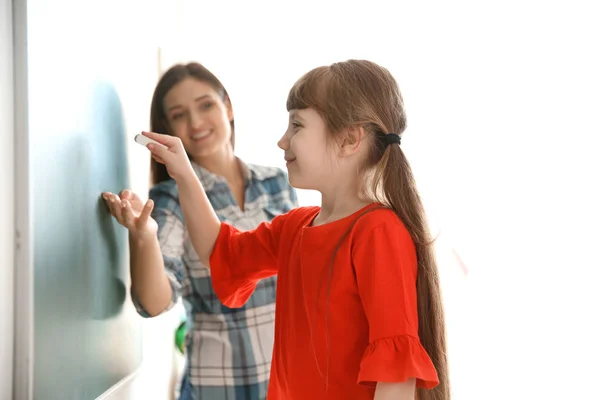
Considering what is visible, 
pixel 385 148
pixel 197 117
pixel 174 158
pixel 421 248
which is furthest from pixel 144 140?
pixel 421 248

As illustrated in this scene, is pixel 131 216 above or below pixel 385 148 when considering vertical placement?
below

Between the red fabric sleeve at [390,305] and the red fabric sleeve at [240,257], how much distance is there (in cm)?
24

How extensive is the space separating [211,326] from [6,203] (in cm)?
58

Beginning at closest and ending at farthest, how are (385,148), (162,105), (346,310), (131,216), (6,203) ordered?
(6,203)
(346,310)
(385,148)
(131,216)
(162,105)

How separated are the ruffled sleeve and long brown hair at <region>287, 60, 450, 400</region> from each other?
11 centimetres

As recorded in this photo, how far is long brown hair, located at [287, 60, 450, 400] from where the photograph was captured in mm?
951

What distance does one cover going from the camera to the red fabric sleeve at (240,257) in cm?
112

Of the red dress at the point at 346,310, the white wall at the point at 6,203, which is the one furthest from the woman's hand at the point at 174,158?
the white wall at the point at 6,203

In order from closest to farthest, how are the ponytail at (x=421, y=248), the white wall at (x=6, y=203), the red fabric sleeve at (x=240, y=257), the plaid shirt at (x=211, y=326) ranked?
the white wall at (x=6, y=203) < the ponytail at (x=421, y=248) < the red fabric sleeve at (x=240, y=257) < the plaid shirt at (x=211, y=326)

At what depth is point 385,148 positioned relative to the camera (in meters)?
1.04

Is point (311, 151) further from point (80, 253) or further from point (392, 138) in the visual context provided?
point (80, 253)

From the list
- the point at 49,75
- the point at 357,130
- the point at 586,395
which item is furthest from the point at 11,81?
the point at 586,395

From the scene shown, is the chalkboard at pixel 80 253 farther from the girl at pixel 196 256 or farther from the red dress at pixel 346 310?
the red dress at pixel 346 310

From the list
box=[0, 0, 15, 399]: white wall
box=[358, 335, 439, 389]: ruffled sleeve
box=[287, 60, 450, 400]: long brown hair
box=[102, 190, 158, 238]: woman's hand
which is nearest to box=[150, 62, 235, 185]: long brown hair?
box=[102, 190, 158, 238]: woman's hand
